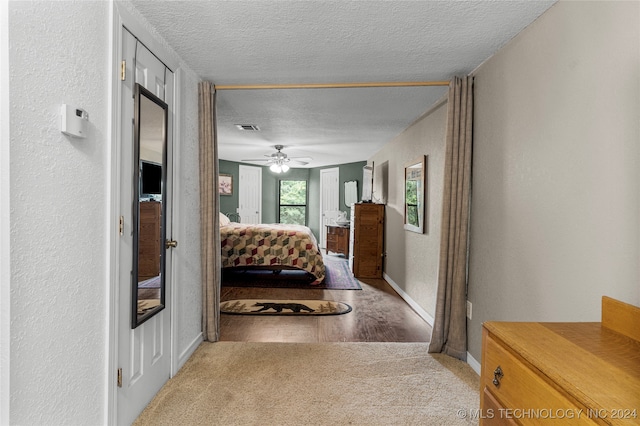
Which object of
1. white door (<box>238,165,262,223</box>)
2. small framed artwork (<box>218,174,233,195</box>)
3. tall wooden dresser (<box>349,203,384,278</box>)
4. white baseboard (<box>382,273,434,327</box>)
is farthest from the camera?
white door (<box>238,165,262,223</box>)

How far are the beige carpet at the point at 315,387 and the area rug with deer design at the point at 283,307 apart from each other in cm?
90

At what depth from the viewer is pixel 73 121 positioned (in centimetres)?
133

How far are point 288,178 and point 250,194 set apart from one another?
1215 mm

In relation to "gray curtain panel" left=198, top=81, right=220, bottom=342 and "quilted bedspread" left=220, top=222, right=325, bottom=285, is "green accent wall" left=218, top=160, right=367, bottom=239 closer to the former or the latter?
"quilted bedspread" left=220, top=222, right=325, bottom=285

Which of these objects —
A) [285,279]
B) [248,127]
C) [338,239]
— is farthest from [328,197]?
[248,127]

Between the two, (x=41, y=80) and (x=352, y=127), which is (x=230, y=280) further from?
(x=41, y=80)

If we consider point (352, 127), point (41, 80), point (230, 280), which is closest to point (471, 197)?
point (352, 127)

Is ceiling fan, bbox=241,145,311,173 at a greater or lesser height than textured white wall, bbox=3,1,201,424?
greater

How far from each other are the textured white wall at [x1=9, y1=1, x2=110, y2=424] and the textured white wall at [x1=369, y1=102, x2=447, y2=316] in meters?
2.66

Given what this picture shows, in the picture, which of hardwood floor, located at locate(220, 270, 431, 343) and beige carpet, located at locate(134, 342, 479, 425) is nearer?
beige carpet, located at locate(134, 342, 479, 425)

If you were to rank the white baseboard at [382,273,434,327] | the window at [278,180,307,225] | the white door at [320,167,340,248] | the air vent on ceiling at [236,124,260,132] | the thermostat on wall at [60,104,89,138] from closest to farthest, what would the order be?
the thermostat on wall at [60,104,89,138]
the white baseboard at [382,273,434,327]
the air vent on ceiling at [236,124,260,132]
the white door at [320,167,340,248]
the window at [278,180,307,225]

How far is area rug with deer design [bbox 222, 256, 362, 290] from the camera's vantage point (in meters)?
5.09

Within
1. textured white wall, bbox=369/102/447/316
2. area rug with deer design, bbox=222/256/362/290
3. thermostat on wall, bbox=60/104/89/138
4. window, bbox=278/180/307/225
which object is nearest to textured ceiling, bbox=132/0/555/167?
textured white wall, bbox=369/102/447/316

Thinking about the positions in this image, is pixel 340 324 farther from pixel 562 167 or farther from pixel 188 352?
pixel 562 167
